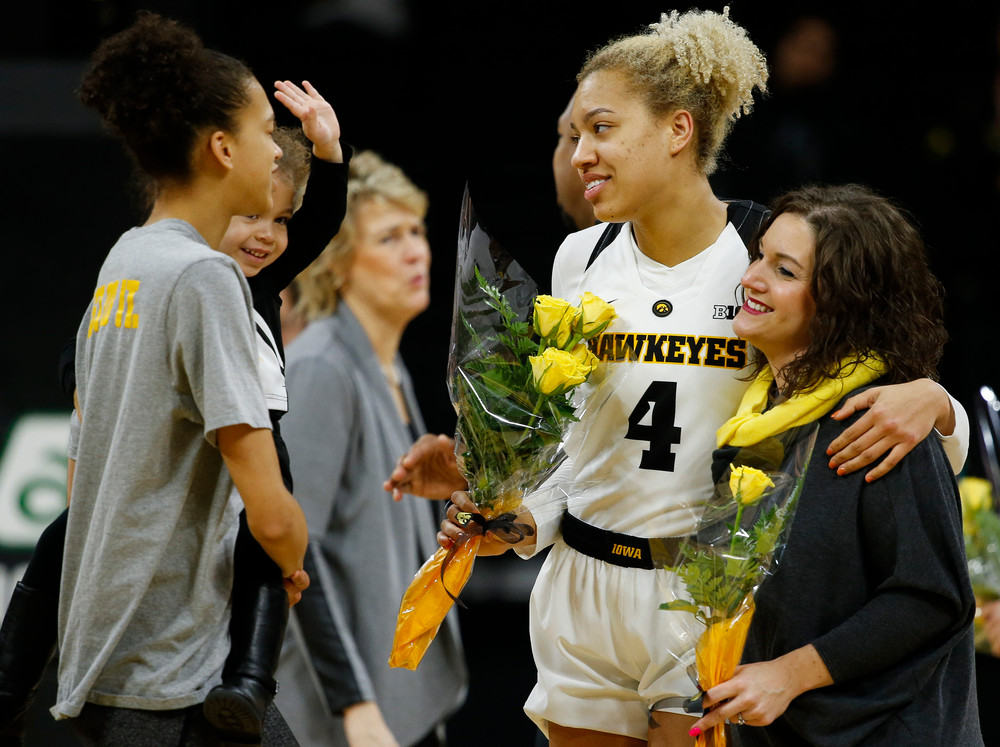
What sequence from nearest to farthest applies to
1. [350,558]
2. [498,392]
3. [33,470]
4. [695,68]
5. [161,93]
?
[161,93], [498,392], [695,68], [350,558], [33,470]

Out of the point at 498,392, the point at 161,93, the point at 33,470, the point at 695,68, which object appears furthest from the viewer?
the point at 33,470

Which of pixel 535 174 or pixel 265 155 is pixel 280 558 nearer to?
pixel 265 155

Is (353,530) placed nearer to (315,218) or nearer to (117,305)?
(315,218)

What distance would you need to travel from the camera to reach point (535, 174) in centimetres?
513

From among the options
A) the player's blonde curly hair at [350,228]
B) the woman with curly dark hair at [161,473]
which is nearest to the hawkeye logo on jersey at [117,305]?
the woman with curly dark hair at [161,473]

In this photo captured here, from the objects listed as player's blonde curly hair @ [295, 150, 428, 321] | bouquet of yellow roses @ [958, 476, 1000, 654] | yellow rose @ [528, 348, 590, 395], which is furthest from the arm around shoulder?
player's blonde curly hair @ [295, 150, 428, 321]

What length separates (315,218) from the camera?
245 centimetres

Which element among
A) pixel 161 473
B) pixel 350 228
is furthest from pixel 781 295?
pixel 350 228

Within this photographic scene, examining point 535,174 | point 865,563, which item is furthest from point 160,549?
point 535,174

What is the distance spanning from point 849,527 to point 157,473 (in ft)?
3.81

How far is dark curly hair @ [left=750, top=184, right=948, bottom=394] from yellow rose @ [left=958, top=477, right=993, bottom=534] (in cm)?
108

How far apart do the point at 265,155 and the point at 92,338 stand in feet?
1.47

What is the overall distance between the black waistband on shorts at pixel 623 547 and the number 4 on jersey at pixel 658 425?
0.14 meters

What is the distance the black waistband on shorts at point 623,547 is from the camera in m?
2.25
